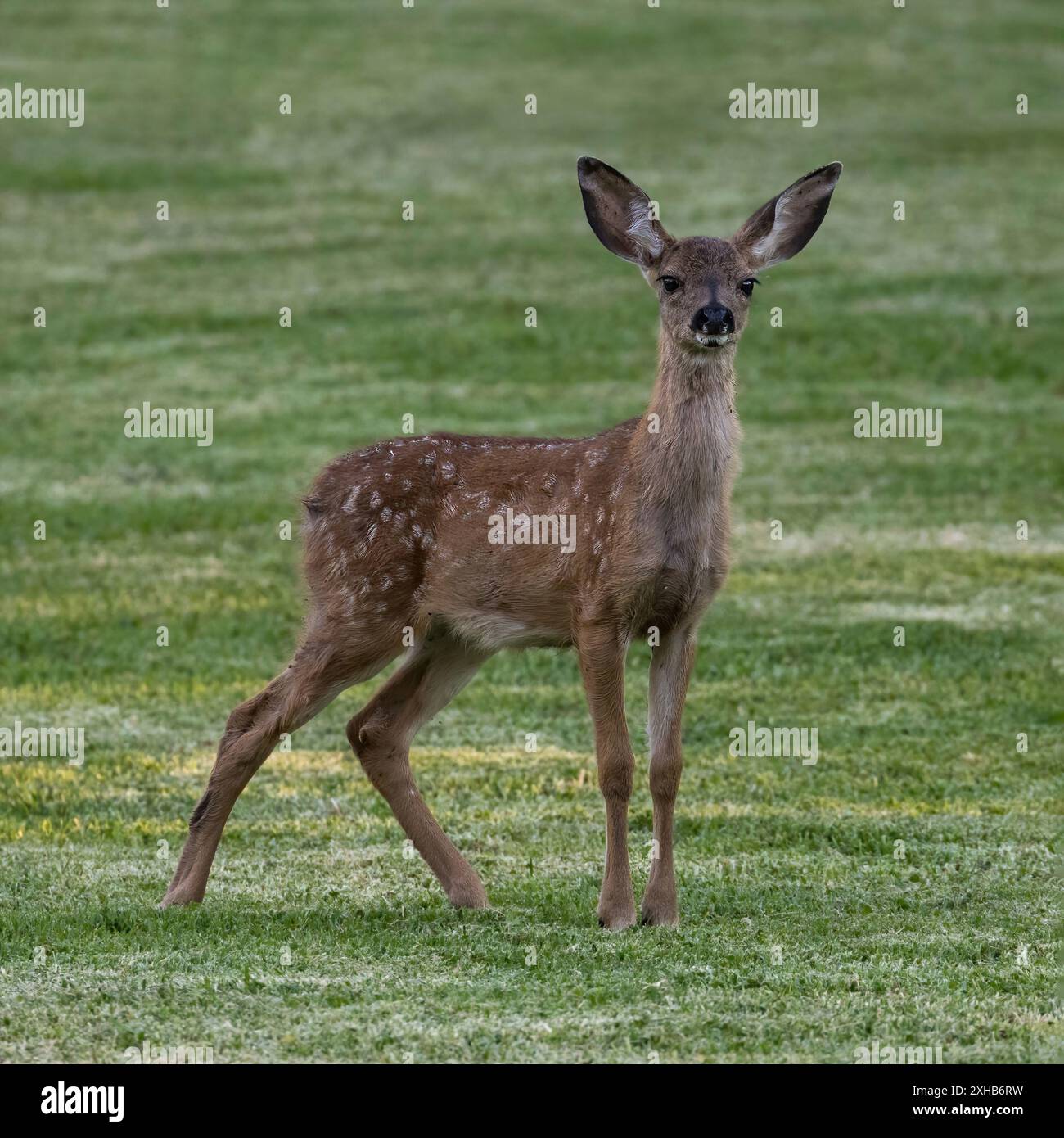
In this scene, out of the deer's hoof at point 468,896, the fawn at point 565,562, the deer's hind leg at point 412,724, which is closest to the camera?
the fawn at point 565,562

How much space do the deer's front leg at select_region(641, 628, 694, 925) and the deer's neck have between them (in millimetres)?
403

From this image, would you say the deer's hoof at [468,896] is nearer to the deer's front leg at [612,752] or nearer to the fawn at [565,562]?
the fawn at [565,562]

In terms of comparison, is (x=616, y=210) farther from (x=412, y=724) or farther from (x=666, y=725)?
(x=412, y=724)

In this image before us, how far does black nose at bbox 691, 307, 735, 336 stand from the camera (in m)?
8.27

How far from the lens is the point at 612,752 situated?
8367 mm

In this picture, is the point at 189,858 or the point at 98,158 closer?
the point at 189,858

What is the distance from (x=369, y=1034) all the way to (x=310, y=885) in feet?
8.02

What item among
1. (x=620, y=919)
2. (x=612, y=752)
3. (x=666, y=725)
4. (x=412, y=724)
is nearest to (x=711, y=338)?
(x=666, y=725)

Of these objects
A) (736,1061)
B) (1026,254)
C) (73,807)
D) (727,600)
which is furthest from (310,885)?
(1026,254)

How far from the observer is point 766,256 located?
884 centimetres

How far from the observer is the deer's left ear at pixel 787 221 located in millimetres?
8805

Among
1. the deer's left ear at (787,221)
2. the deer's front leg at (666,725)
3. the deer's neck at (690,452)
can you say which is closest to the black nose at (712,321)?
the deer's neck at (690,452)

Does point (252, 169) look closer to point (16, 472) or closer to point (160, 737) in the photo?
point (16, 472)
